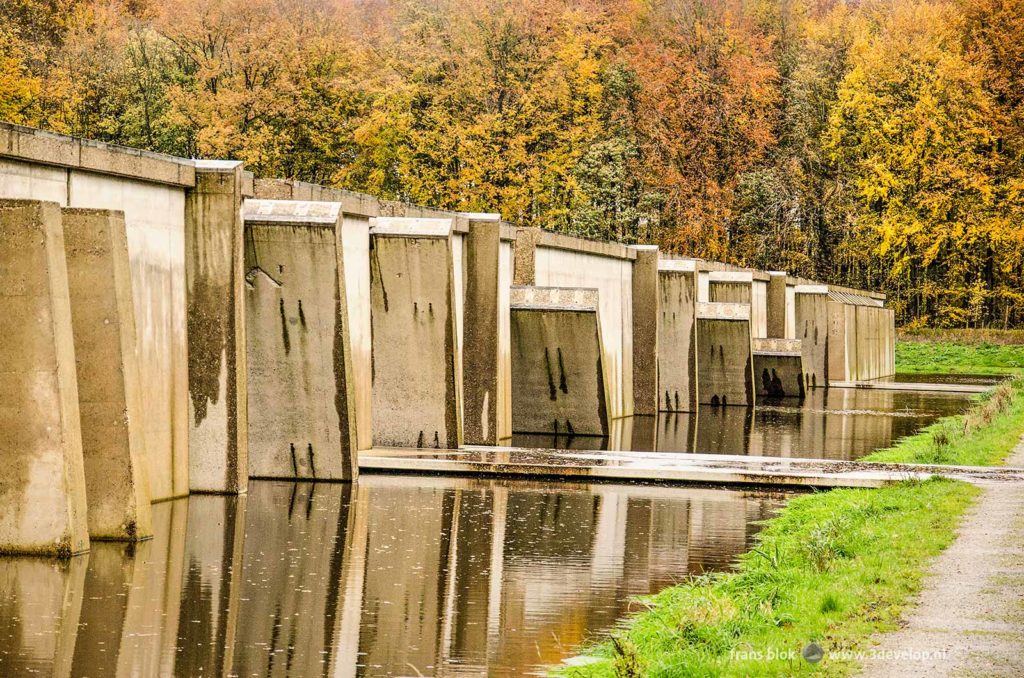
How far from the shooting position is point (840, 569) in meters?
11.8

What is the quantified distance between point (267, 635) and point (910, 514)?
6926mm

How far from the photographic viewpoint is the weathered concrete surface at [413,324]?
21.2m

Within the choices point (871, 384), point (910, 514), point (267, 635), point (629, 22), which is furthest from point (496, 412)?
point (629, 22)

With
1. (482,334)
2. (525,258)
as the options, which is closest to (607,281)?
(525,258)

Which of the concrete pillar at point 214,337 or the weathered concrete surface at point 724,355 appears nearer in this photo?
the concrete pillar at point 214,337

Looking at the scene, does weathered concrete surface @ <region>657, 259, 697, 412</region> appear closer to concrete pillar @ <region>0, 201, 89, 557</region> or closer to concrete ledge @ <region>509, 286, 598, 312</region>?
concrete ledge @ <region>509, 286, 598, 312</region>

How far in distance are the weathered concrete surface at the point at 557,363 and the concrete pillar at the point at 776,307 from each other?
23.3m

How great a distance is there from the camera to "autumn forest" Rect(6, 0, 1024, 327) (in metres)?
61.2

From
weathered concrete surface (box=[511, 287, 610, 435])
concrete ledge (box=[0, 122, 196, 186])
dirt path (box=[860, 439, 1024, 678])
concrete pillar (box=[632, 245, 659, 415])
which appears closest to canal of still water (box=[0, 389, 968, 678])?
dirt path (box=[860, 439, 1024, 678])

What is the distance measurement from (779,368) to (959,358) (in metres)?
26.6

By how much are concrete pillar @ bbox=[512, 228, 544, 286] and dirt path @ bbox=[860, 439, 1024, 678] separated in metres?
13.2

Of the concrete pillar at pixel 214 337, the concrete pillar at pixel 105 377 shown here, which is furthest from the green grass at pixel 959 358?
the concrete pillar at pixel 105 377

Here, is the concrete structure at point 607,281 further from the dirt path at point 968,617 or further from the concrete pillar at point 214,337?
the dirt path at point 968,617

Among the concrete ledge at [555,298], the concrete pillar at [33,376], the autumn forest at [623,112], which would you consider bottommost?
the concrete pillar at [33,376]
